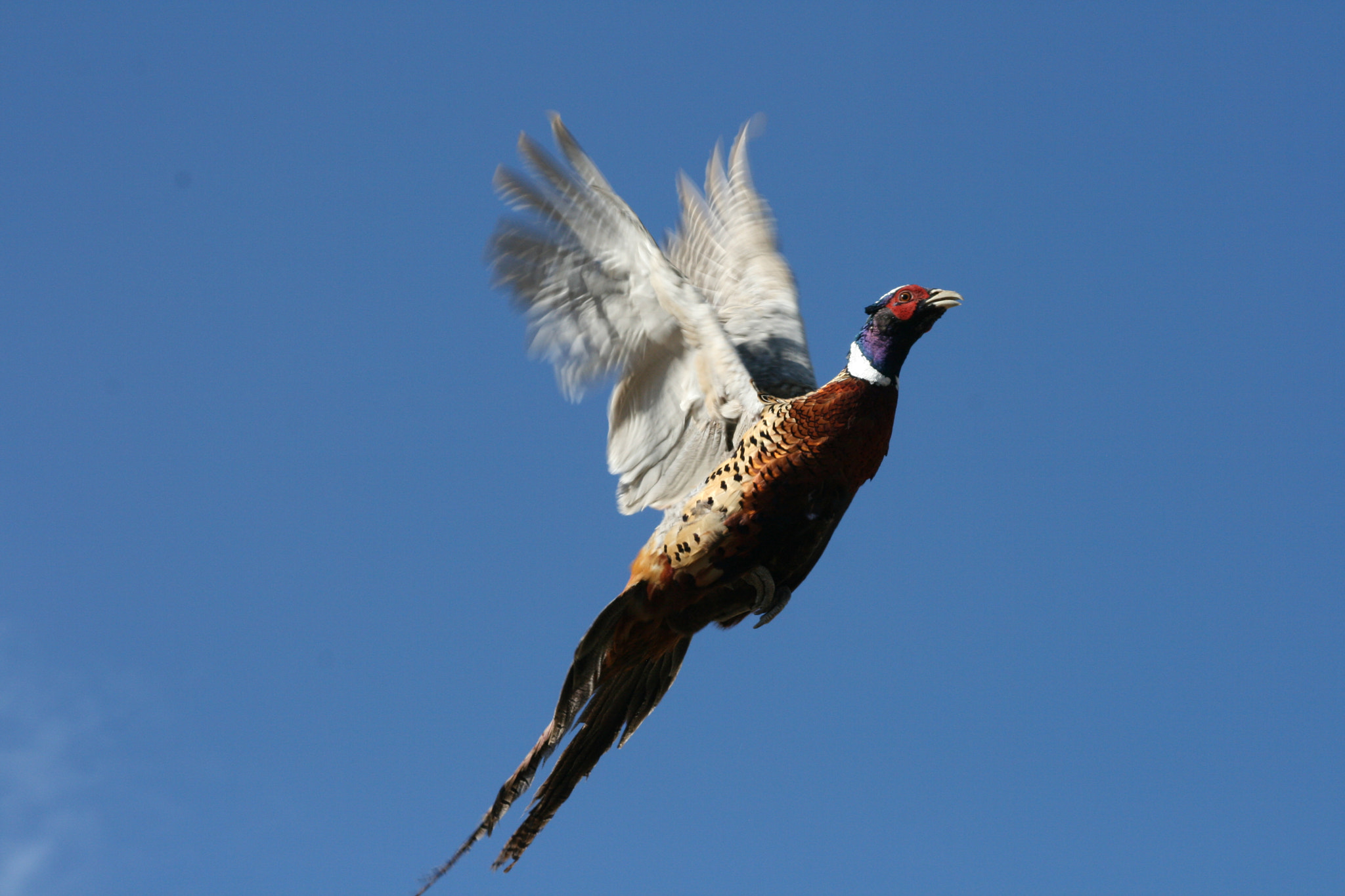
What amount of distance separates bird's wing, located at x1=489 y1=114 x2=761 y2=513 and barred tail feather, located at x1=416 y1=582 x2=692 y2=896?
3.16ft

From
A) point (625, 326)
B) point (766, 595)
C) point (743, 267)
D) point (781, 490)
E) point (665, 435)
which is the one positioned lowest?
point (766, 595)

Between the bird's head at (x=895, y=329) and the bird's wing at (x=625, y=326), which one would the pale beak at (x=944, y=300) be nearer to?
the bird's head at (x=895, y=329)

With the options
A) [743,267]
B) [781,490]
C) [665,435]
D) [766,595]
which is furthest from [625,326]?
[743,267]

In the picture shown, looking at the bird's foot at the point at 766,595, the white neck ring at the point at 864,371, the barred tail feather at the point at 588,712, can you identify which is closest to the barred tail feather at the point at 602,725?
the barred tail feather at the point at 588,712

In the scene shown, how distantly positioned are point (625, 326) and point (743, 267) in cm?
262

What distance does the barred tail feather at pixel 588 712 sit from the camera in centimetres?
962

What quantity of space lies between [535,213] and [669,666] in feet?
10.3

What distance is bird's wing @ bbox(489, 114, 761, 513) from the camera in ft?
32.1

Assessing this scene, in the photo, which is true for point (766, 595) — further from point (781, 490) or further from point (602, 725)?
point (602, 725)

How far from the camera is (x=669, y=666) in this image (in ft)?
33.7

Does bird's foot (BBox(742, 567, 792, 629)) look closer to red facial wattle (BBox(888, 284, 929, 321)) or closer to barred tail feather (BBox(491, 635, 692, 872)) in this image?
barred tail feather (BBox(491, 635, 692, 872))

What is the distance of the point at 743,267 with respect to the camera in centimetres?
1237

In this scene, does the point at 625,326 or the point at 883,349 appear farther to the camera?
the point at 625,326

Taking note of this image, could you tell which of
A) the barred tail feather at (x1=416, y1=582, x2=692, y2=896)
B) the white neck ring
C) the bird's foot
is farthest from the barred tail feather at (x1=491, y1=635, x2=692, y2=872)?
the white neck ring
